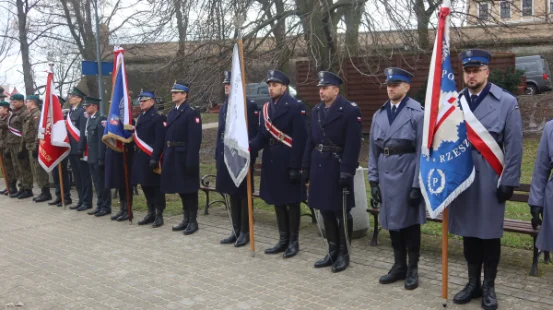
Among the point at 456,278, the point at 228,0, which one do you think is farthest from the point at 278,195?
the point at 228,0

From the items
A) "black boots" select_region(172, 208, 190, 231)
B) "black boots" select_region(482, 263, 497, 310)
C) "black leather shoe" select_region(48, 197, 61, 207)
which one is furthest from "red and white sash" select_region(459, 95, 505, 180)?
"black leather shoe" select_region(48, 197, 61, 207)

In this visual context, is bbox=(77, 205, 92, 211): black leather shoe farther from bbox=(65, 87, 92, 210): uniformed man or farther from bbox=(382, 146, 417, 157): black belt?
bbox=(382, 146, 417, 157): black belt

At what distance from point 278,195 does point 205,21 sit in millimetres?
7670

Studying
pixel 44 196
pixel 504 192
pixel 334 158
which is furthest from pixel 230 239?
pixel 44 196

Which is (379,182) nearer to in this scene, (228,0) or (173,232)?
(173,232)

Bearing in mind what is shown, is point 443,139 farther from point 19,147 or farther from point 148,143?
point 19,147

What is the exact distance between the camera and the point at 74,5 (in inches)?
898

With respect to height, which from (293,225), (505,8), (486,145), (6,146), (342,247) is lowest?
(342,247)

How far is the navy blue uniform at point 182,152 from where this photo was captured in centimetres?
750

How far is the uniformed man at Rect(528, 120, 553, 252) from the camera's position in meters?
4.32

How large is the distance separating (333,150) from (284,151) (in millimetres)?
819

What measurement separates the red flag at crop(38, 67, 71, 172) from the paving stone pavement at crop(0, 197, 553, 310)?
2.13 metres

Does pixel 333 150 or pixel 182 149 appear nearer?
pixel 333 150

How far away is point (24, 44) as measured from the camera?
80.5 feet
